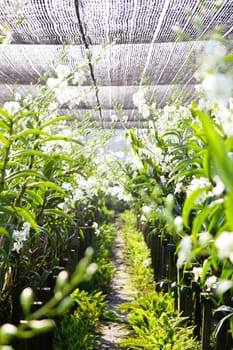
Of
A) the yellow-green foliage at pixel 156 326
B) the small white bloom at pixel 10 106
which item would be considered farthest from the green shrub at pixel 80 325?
the small white bloom at pixel 10 106

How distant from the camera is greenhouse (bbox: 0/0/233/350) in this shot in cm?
150

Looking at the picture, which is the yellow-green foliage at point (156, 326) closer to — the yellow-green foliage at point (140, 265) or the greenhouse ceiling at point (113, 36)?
the yellow-green foliage at point (140, 265)

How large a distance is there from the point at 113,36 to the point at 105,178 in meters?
2.10

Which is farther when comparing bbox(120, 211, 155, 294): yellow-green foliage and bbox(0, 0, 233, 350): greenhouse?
bbox(120, 211, 155, 294): yellow-green foliage

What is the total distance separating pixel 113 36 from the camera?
3627mm

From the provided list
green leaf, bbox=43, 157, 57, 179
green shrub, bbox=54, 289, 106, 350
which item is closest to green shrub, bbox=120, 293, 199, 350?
green shrub, bbox=54, 289, 106, 350

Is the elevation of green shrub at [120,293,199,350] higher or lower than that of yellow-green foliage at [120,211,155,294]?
lower

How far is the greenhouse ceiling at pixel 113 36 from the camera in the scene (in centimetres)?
306

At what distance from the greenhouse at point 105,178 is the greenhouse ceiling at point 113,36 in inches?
0.5

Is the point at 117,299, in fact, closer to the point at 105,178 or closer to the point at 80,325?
the point at 80,325

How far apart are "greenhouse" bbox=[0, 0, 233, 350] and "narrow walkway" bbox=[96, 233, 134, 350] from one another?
0.01 m

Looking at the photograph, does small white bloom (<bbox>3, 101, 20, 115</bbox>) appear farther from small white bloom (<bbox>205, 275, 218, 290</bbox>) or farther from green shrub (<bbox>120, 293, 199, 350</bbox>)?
green shrub (<bbox>120, 293, 199, 350</bbox>)

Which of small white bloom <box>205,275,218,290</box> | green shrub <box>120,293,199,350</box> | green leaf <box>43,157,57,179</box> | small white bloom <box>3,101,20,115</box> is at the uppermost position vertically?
small white bloom <box>3,101,20,115</box>

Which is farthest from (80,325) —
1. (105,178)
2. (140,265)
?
(105,178)
